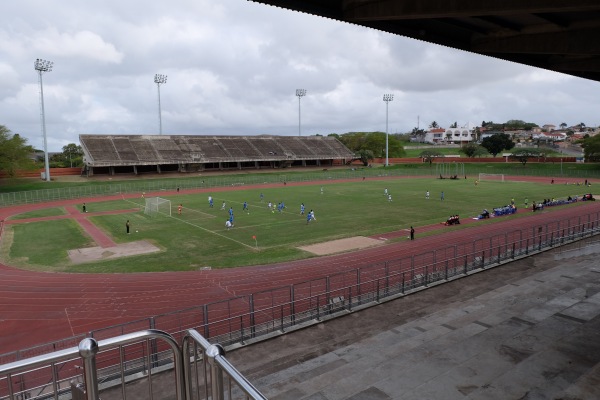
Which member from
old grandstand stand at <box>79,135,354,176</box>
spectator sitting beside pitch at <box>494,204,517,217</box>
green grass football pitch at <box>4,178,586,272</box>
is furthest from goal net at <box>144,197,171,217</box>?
old grandstand stand at <box>79,135,354,176</box>

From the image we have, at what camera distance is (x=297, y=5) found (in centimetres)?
1113

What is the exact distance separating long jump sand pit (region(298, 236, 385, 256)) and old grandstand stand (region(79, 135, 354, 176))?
6300 cm

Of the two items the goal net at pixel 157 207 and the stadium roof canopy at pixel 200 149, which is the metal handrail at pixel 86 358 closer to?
the goal net at pixel 157 207

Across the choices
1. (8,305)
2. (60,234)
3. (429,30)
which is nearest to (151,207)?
(60,234)

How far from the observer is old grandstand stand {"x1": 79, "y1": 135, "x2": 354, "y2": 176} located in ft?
277

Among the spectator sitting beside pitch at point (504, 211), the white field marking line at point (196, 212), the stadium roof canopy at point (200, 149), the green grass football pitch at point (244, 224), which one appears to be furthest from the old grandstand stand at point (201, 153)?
the spectator sitting beside pitch at point (504, 211)

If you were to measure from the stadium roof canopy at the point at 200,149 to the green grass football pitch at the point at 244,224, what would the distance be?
88.8 feet

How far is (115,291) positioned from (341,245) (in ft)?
49.3

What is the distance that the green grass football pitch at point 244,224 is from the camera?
1086 inches

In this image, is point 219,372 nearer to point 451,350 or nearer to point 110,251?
point 451,350

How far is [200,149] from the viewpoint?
317ft

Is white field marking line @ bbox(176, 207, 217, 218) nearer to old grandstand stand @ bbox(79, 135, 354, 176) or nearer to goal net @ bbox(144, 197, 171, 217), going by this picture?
goal net @ bbox(144, 197, 171, 217)

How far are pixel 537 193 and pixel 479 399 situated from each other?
5730cm

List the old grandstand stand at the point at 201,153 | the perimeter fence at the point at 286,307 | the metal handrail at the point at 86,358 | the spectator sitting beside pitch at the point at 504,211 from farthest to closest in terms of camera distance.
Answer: the old grandstand stand at the point at 201,153
the spectator sitting beside pitch at the point at 504,211
the perimeter fence at the point at 286,307
the metal handrail at the point at 86,358
